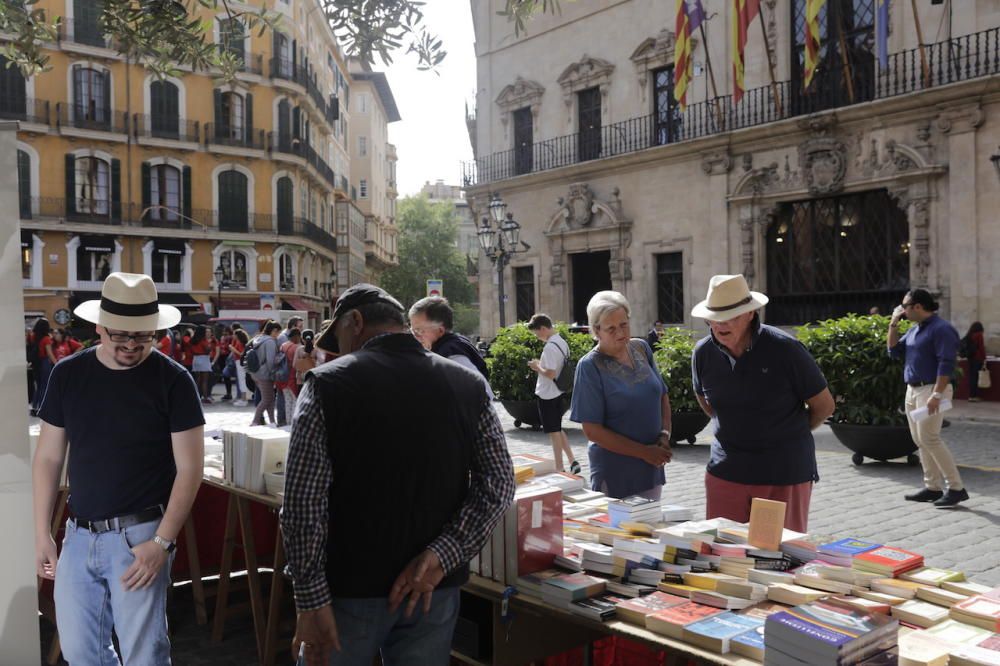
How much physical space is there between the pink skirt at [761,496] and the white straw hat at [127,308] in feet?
9.33

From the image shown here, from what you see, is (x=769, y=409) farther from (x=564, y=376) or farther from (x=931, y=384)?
(x=564, y=376)

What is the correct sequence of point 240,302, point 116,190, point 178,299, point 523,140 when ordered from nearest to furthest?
point 523,140
point 116,190
point 178,299
point 240,302

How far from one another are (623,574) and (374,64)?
2725 millimetres

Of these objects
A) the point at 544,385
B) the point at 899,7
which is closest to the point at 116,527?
the point at 544,385

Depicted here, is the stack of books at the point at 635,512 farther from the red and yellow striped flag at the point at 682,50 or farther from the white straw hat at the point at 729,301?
the red and yellow striped flag at the point at 682,50

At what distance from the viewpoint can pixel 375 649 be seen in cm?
256

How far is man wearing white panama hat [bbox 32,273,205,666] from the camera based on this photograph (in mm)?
3371

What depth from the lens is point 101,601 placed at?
11.2ft

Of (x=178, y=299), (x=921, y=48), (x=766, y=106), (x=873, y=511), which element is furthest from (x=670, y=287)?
(x=178, y=299)

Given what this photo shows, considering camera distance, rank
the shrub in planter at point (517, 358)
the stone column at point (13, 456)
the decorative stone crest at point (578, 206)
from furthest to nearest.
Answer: the decorative stone crest at point (578, 206) < the shrub in planter at point (517, 358) < the stone column at point (13, 456)

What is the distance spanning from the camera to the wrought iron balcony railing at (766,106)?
17188 millimetres

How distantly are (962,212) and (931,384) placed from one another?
1117 centimetres

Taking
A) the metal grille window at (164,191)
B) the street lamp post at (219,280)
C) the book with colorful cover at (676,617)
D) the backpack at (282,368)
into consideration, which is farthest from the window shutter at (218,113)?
the book with colorful cover at (676,617)

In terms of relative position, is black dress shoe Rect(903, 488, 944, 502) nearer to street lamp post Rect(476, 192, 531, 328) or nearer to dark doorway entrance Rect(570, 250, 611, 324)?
street lamp post Rect(476, 192, 531, 328)
